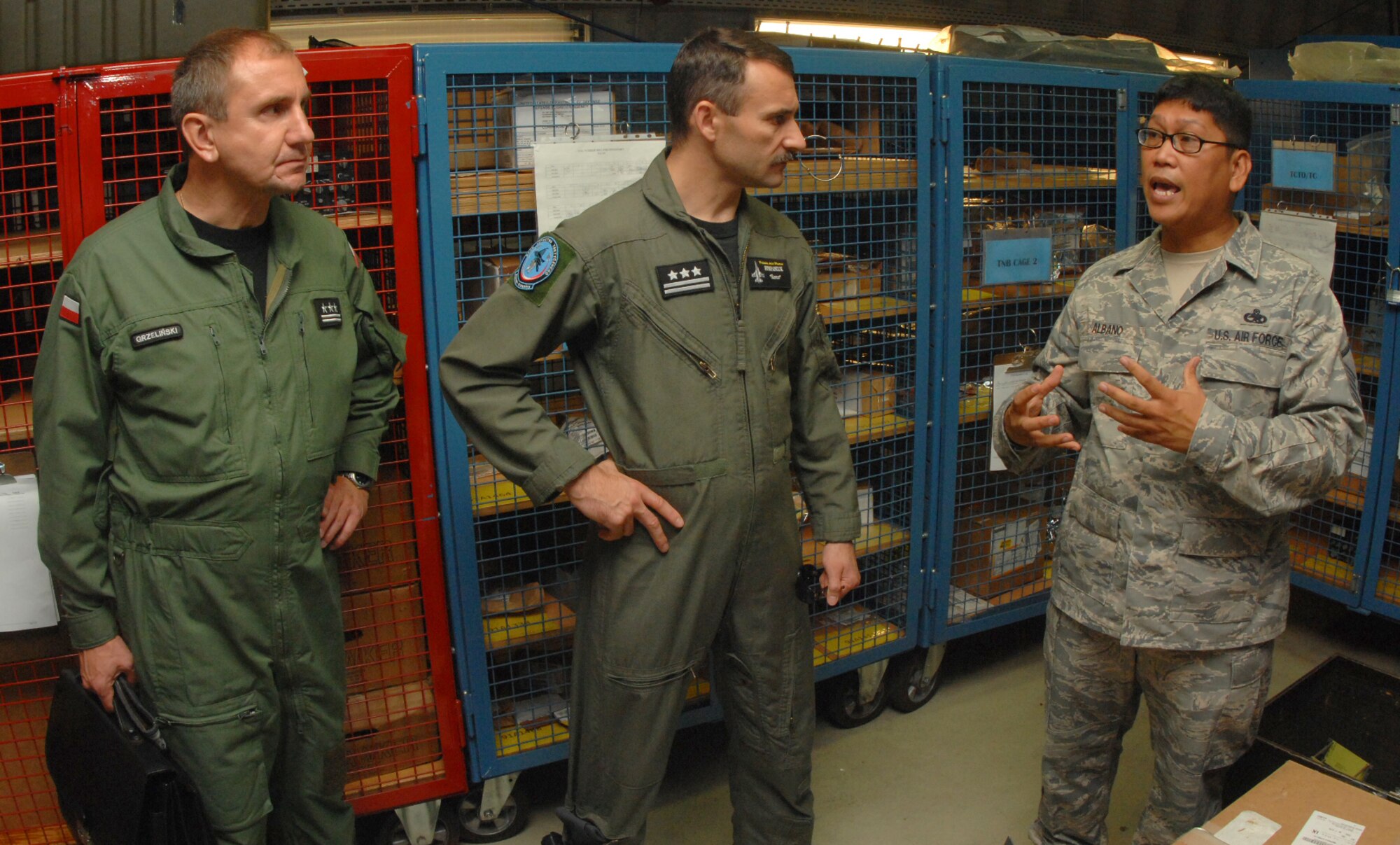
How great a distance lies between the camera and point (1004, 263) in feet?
9.13

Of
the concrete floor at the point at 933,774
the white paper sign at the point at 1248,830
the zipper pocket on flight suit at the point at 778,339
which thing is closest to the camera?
the white paper sign at the point at 1248,830

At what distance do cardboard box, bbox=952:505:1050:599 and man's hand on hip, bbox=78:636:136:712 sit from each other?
2146 millimetres

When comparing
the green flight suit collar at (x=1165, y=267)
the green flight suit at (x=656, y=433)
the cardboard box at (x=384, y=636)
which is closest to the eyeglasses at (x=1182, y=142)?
the green flight suit collar at (x=1165, y=267)

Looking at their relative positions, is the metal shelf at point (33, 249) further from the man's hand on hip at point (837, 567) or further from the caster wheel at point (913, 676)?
the caster wheel at point (913, 676)

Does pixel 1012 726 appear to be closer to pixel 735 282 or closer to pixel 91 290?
pixel 735 282

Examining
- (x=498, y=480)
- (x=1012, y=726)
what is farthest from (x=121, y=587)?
(x=1012, y=726)

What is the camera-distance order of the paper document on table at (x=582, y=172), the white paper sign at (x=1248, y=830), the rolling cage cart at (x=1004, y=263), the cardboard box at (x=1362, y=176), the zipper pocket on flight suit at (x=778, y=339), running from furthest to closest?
the cardboard box at (x=1362, y=176) < the rolling cage cart at (x=1004, y=263) < the paper document on table at (x=582, y=172) < the zipper pocket on flight suit at (x=778, y=339) < the white paper sign at (x=1248, y=830)

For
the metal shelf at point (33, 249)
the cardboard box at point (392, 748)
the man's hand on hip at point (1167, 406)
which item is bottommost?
the cardboard box at point (392, 748)

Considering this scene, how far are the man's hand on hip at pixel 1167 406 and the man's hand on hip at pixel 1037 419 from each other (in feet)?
0.69

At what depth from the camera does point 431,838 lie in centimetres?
246

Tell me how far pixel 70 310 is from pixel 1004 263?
2.20 m

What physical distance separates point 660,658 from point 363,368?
817mm

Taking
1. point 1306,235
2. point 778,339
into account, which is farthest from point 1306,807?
point 1306,235

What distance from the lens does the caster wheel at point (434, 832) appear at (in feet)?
7.98
